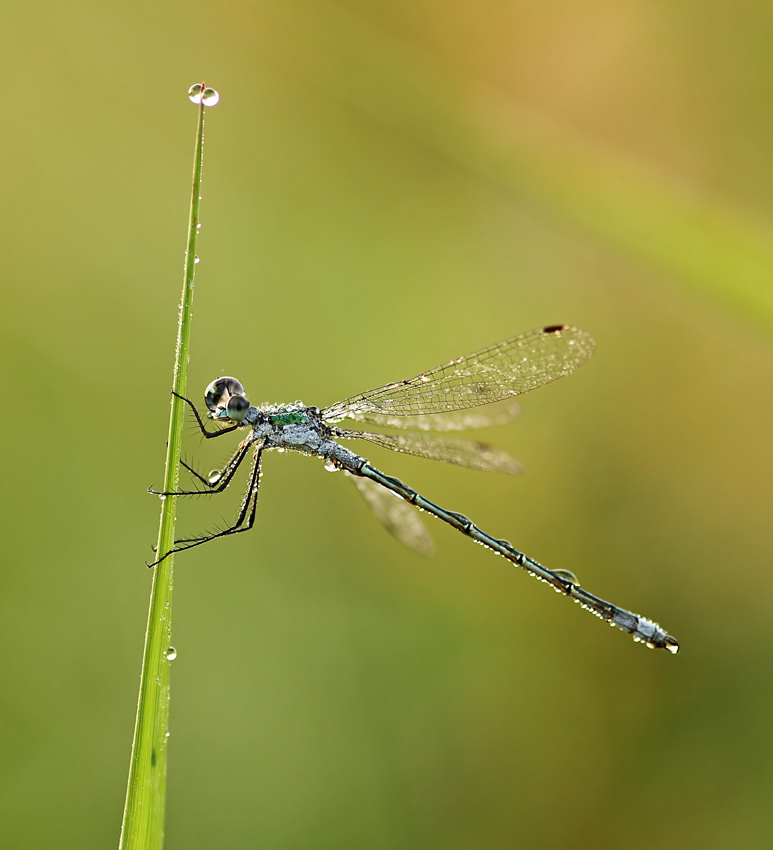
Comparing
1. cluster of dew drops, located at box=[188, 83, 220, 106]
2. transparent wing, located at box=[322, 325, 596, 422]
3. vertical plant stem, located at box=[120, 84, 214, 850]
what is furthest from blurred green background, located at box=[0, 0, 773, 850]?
cluster of dew drops, located at box=[188, 83, 220, 106]

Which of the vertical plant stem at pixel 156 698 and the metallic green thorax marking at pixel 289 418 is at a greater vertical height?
the metallic green thorax marking at pixel 289 418

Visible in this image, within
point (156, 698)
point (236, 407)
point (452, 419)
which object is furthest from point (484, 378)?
point (156, 698)

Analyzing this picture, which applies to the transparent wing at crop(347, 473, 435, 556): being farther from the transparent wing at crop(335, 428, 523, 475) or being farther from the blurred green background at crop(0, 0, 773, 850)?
the blurred green background at crop(0, 0, 773, 850)

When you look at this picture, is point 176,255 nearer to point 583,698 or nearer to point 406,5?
point 406,5

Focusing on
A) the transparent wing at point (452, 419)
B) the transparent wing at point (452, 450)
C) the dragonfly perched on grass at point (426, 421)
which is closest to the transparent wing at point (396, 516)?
the dragonfly perched on grass at point (426, 421)

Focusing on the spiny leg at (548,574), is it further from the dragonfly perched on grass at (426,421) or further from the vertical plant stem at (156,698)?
the vertical plant stem at (156,698)

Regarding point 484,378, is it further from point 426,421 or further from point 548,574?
point 548,574
